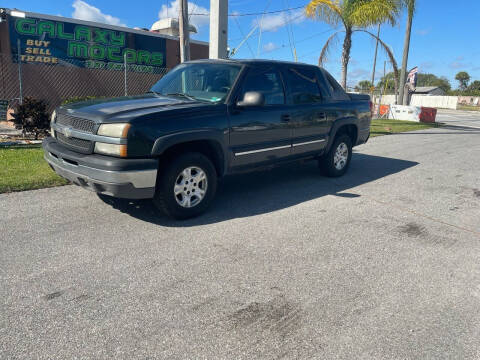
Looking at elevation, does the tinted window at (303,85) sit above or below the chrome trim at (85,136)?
above

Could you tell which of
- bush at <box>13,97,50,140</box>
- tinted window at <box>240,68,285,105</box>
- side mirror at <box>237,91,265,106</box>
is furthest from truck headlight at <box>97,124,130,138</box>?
bush at <box>13,97,50,140</box>

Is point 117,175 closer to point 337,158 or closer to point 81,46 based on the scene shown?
point 337,158

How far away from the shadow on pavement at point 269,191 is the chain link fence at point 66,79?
1015 cm

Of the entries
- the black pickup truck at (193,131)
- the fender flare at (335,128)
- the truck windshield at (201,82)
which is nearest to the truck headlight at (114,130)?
the black pickup truck at (193,131)

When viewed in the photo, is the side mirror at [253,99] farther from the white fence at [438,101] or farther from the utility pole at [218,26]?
the white fence at [438,101]

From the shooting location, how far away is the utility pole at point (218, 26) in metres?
9.21

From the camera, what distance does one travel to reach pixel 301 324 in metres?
2.70

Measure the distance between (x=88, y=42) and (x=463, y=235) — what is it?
15.6 meters

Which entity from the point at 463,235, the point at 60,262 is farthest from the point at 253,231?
the point at 463,235

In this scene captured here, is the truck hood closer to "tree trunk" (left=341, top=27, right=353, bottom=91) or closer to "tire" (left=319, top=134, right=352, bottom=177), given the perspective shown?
"tire" (left=319, top=134, right=352, bottom=177)

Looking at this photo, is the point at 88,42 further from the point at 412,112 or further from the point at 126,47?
the point at 412,112

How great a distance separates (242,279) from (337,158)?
4.22m

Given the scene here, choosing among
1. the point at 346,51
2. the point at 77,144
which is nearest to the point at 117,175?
the point at 77,144

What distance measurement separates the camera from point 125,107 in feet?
14.1
